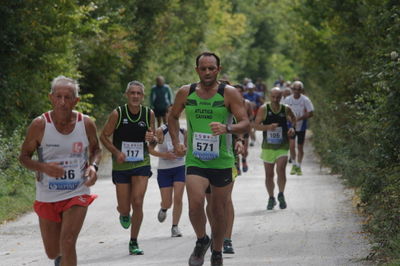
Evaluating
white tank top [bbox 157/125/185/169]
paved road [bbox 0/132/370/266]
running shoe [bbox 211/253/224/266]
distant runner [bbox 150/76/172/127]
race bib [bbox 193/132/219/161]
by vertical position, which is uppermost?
distant runner [bbox 150/76/172/127]

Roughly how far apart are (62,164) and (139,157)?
385 centimetres

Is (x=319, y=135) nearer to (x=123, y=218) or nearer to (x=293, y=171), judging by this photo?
(x=293, y=171)

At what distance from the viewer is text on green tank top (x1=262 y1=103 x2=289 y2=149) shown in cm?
1670

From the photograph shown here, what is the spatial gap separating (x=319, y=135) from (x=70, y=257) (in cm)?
1964

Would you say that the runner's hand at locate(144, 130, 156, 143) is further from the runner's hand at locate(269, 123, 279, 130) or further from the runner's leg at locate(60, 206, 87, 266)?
the runner's hand at locate(269, 123, 279, 130)

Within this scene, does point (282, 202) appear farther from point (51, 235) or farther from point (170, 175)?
point (51, 235)

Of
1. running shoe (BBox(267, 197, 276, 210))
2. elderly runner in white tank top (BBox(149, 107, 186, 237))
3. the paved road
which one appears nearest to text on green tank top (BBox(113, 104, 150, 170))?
the paved road

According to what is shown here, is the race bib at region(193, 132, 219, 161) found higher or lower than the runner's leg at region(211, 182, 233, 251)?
higher

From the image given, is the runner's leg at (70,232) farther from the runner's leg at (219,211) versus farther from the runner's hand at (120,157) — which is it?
the runner's hand at (120,157)

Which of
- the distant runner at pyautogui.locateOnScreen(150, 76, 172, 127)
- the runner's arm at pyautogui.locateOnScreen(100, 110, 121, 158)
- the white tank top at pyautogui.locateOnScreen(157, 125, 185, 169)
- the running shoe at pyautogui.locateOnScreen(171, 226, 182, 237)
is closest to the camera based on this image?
the runner's arm at pyautogui.locateOnScreen(100, 110, 121, 158)

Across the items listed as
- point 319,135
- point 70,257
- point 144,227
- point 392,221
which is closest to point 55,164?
point 70,257

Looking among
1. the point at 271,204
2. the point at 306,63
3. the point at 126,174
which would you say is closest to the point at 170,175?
the point at 126,174

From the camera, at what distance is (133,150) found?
1202 centimetres

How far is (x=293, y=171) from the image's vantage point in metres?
22.7
